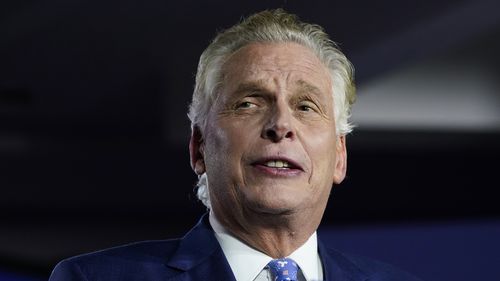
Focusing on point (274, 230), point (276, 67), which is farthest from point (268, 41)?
point (274, 230)

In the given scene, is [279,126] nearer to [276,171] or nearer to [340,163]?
[276,171]

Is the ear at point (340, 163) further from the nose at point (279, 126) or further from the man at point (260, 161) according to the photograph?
the nose at point (279, 126)

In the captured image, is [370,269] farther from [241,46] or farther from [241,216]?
[241,46]

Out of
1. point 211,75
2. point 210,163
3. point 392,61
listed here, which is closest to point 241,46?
point 211,75

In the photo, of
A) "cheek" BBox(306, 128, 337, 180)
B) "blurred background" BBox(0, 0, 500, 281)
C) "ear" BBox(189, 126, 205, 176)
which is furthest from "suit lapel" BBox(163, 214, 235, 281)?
"blurred background" BBox(0, 0, 500, 281)

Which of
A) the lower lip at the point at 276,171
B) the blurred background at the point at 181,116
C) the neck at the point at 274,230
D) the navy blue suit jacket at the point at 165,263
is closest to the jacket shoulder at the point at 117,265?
the navy blue suit jacket at the point at 165,263

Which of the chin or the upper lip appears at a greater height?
the upper lip

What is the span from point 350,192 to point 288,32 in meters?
2.62

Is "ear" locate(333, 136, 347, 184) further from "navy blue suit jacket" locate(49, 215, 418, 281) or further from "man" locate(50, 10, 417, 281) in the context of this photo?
"navy blue suit jacket" locate(49, 215, 418, 281)

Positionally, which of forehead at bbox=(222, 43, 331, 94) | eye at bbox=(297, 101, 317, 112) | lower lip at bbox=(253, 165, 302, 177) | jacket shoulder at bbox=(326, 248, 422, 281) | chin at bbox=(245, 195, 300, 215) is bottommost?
jacket shoulder at bbox=(326, 248, 422, 281)

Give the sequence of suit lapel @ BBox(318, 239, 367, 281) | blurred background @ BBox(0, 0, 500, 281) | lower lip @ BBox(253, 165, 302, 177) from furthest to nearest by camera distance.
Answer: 1. blurred background @ BBox(0, 0, 500, 281)
2. suit lapel @ BBox(318, 239, 367, 281)
3. lower lip @ BBox(253, 165, 302, 177)

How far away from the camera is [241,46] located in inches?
65.9

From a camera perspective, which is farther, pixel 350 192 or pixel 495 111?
pixel 495 111

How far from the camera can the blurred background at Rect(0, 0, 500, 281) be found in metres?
4.22
